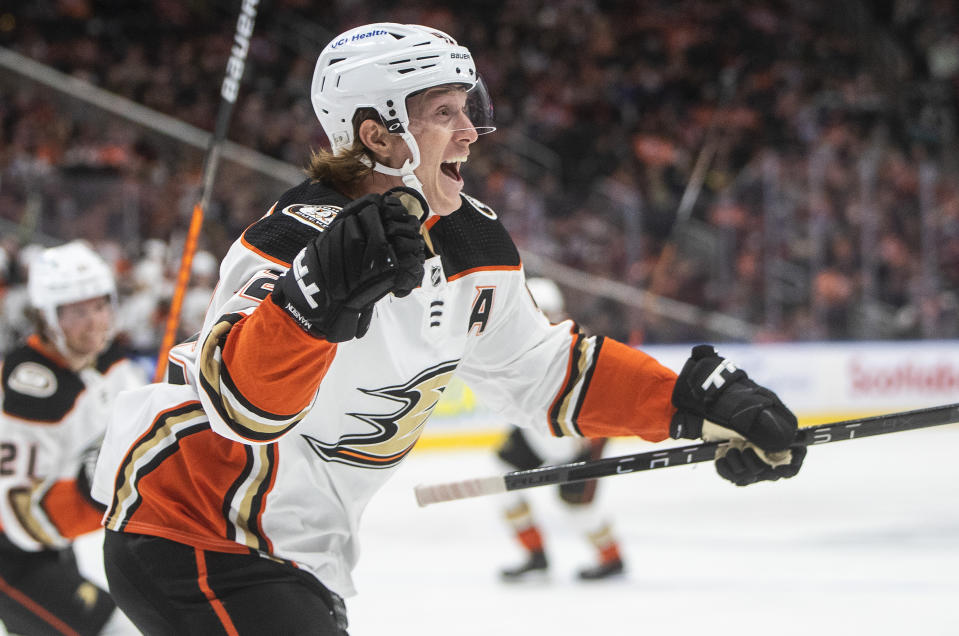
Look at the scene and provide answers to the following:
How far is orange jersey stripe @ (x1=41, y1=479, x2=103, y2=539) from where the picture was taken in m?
2.60

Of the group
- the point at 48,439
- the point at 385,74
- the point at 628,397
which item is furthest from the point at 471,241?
the point at 48,439

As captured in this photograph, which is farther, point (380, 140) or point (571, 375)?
point (571, 375)

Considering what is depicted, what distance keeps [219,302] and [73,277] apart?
162 centimetres

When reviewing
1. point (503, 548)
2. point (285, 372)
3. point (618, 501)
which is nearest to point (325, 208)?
point (285, 372)

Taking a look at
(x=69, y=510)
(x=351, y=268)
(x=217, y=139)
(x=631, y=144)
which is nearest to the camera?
(x=351, y=268)

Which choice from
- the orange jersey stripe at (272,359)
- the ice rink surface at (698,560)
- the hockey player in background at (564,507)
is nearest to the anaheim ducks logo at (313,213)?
the orange jersey stripe at (272,359)

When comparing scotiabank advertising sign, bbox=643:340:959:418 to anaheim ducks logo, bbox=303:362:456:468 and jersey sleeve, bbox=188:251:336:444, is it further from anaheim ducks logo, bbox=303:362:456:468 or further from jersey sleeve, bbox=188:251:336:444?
jersey sleeve, bbox=188:251:336:444

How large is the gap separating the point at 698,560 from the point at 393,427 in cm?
315

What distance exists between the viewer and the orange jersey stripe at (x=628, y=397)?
2.07 metres

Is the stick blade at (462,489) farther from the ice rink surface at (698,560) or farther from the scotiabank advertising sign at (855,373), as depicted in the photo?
the scotiabank advertising sign at (855,373)

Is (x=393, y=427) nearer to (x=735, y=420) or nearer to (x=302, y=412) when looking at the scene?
(x=302, y=412)

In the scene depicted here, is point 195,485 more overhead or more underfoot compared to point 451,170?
more underfoot

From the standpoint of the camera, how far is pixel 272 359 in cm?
138

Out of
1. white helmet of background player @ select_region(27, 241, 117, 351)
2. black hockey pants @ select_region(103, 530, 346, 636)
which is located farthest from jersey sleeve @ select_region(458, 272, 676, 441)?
white helmet of background player @ select_region(27, 241, 117, 351)
